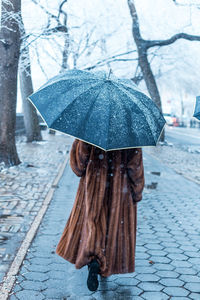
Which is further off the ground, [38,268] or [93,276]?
[93,276]

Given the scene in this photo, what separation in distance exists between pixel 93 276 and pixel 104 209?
2.00 ft

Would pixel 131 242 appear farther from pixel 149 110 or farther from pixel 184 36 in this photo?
pixel 184 36

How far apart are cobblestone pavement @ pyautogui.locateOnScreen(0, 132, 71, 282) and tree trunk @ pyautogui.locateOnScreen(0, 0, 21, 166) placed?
0.63 meters

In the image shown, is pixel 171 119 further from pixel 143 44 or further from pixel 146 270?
pixel 146 270

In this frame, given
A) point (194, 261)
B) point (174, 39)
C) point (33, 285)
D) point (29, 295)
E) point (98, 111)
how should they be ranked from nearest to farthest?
point (98, 111) → point (29, 295) → point (33, 285) → point (194, 261) → point (174, 39)

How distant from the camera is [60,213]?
7.05 meters

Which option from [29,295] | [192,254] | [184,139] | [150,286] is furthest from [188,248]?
[184,139]

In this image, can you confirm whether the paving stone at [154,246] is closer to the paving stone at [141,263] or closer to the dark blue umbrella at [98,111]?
the paving stone at [141,263]

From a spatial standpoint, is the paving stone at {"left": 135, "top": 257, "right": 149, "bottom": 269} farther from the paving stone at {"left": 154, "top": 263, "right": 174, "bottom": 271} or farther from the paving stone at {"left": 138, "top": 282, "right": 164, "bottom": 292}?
the paving stone at {"left": 138, "top": 282, "right": 164, "bottom": 292}

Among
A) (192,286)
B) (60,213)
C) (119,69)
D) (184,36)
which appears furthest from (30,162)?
(119,69)

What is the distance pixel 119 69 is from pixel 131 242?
92.3 ft

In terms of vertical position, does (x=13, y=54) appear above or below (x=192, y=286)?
above

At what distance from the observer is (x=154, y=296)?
3963 millimetres

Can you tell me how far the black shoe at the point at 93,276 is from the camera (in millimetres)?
3691
